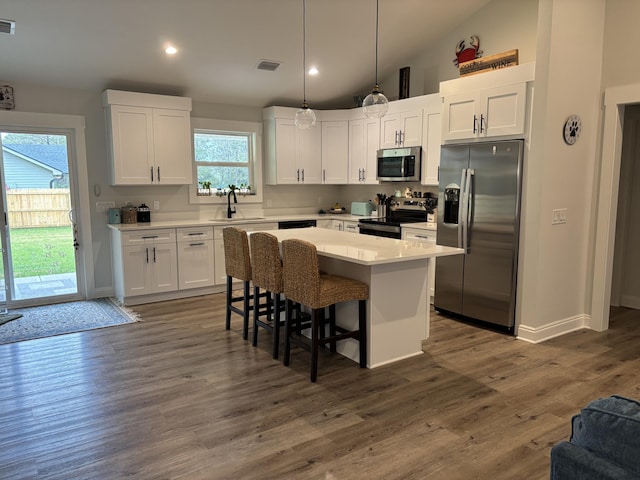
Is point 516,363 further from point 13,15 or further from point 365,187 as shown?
point 13,15

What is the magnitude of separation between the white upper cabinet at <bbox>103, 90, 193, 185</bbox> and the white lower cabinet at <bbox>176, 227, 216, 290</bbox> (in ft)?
2.35

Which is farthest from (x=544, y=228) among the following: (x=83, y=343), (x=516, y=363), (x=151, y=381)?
(x=83, y=343)

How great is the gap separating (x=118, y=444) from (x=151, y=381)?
81 centimetres

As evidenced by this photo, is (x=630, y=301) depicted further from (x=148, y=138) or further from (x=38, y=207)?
(x=38, y=207)

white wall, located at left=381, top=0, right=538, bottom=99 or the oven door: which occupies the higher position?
white wall, located at left=381, top=0, right=538, bottom=99

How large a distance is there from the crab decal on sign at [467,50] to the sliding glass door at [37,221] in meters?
4.67

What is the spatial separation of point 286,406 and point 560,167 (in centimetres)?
312

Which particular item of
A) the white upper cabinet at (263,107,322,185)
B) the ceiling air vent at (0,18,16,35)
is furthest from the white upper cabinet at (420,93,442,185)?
the ceiling air vent at (0,18,16,35)

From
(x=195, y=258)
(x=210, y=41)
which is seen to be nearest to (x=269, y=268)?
(x=195, y=258)

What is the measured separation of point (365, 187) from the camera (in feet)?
23.4

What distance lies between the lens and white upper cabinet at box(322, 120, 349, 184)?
6742 mm

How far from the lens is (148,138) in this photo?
5.55 meters

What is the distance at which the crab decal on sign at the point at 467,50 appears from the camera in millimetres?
5184

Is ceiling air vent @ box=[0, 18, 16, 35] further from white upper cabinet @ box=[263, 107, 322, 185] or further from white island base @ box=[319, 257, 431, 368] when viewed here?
white island base @ box=[319, 257, 431, 368]
